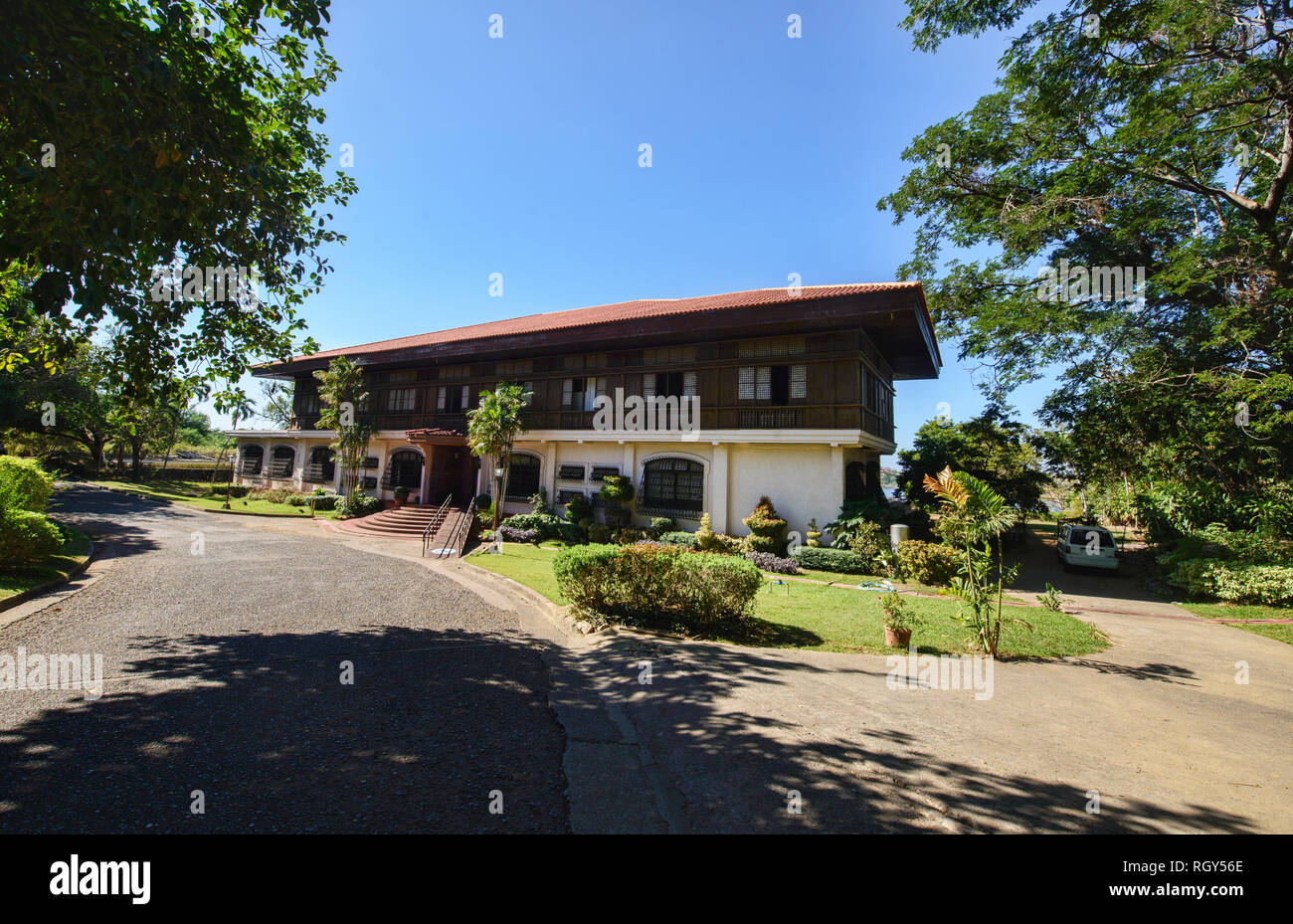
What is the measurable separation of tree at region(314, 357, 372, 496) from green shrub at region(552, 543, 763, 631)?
1880 centimetres

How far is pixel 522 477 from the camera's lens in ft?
70.9

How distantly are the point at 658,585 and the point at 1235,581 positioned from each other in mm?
14103

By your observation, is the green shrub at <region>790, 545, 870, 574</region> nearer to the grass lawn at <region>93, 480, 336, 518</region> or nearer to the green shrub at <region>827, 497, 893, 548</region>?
the green shrub at <region>827, 497, 893, 548</region>

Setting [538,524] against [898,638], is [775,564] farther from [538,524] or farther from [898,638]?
[538,524]

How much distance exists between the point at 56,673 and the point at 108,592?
4685 mm

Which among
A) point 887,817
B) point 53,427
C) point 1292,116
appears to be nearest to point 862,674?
point 887,817

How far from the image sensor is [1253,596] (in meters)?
11.6

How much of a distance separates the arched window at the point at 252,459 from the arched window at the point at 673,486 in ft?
85.5

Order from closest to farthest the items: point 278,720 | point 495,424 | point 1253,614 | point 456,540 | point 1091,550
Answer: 1. point 278,720
2. point 1253,614
3. point 1091,550
4. point 456,540
5. point 495,424

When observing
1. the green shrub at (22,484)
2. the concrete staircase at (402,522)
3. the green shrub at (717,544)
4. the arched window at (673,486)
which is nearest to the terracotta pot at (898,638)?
the green shrub at (717,544)

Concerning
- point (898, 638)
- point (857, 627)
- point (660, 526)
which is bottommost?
point (857, 627)

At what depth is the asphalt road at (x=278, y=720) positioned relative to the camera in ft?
10.3

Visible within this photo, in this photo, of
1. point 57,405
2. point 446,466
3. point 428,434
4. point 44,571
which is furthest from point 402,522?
point 57,405

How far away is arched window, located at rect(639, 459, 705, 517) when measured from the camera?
694 inches
